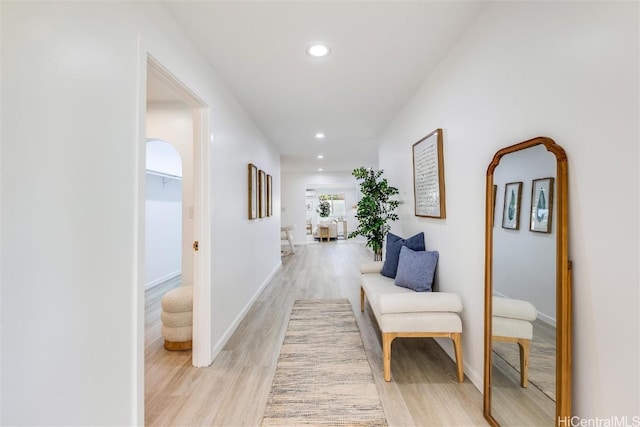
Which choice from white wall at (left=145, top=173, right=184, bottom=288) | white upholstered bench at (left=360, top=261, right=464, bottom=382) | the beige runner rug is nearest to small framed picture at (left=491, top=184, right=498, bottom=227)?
white upholstered bench at (left=360, top=261, right=464, bottom=382)

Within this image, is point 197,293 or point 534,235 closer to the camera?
point 534,235

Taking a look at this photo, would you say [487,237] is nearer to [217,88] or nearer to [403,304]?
[403,304]

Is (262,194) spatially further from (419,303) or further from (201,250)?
(419,303)

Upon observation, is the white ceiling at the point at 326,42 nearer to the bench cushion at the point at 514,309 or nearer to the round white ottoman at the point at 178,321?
the bench cushion at the point at 514,309

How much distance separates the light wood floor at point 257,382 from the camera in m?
1.62

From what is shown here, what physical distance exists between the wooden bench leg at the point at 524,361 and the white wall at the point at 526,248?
0.21m

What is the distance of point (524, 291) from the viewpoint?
1.34 metres

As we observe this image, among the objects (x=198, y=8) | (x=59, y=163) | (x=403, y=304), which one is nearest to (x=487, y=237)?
(x=403, y=304)

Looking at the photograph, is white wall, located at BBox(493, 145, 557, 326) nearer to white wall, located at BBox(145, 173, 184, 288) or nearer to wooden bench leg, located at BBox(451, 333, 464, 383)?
wooden bench leg, located at BBox(451, 333, 464, 383)

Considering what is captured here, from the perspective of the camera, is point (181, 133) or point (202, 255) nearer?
point (202, 255)

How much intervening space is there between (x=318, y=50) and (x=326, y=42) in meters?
0.11

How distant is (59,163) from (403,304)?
195cm

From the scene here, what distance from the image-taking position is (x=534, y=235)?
129 cm

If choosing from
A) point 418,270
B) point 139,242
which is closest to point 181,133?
point 139,242
